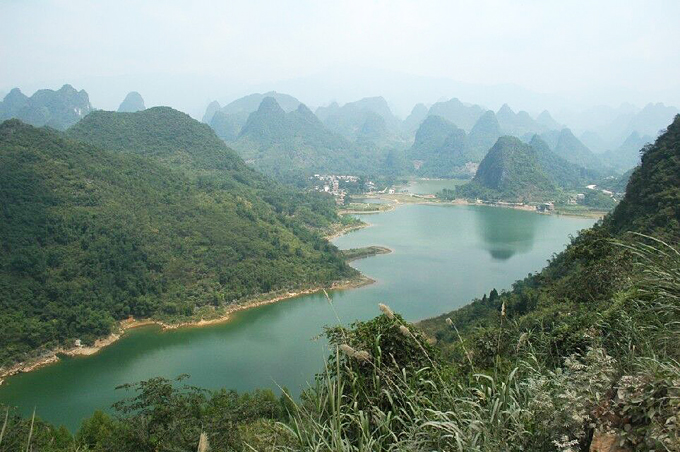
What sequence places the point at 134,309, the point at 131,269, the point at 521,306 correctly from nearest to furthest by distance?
the point at 521,306 < the point at 134,309 < the point at 131,269

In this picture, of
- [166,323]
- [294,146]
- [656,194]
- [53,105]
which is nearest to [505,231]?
[656,194]

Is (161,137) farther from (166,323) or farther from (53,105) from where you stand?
(53,105)

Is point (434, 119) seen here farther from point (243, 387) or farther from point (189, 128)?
point (243, 387)

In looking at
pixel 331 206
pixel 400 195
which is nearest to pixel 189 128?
pixel 331 206

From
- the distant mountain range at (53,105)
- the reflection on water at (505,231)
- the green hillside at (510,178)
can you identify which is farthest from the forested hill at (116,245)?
the distant mountain range at (53,105)

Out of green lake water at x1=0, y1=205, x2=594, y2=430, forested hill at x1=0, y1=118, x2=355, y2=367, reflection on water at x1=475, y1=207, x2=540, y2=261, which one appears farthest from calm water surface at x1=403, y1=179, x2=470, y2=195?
forested hill at x1=0, y1=118, x2=355, y2=367

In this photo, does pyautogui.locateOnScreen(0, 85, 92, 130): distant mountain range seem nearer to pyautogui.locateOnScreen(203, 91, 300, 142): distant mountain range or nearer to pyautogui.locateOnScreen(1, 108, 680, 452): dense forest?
pyautogui.locateOnScreen(203, 91, 300, 142): distant mountain range
